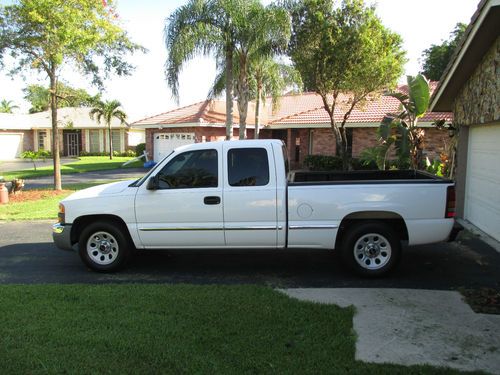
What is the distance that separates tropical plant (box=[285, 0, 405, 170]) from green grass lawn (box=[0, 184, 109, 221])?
1016 centimetres

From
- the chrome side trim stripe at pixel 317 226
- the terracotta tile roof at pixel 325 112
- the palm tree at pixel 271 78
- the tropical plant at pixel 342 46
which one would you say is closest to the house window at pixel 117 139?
the terracotta tile roof at pixel 325 112

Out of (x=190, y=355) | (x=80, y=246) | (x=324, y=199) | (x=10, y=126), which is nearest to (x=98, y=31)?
(x=80, y=246)

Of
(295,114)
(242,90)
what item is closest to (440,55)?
(295,114)

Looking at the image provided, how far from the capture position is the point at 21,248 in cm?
834

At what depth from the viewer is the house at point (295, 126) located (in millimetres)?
22453

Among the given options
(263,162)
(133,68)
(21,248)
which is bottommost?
(21,248)

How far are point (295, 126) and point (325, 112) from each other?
1898mm

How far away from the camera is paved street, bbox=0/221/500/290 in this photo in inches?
247

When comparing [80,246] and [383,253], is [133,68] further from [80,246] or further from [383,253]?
[383,253]

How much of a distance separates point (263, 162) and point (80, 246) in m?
2.89

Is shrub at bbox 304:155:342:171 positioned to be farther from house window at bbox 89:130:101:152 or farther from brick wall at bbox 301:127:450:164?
house window at bbox 89:130:101:152

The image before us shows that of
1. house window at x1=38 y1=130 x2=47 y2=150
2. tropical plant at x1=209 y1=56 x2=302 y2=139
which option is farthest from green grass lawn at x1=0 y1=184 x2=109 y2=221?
house window at x1=38 y1=130 x2=47 y2=150

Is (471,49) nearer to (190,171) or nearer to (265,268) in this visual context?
(265,268)

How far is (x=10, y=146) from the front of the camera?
143ft
